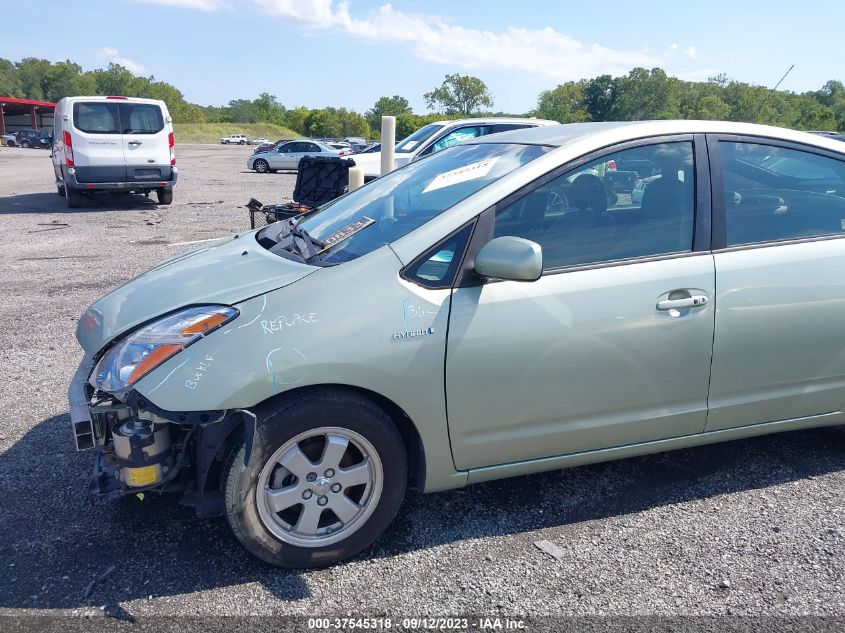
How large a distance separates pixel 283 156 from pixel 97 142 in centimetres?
1637

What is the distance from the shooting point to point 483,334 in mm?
2674

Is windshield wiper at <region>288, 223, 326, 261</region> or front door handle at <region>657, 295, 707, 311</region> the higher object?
windshield wiper at <region>288, 223, 326, 261</region>

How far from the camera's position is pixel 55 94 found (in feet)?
416

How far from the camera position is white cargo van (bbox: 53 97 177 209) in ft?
42.1

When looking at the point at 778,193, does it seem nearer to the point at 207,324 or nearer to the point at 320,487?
the point at 320,487

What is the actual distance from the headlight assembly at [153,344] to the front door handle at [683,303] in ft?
5.78

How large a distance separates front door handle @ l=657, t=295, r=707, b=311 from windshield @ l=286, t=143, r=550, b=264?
853 mm

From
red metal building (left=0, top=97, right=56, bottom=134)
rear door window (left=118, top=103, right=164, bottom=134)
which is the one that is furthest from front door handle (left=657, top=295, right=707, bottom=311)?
red metal building (left=0, top=97, right=56, bottom=134)

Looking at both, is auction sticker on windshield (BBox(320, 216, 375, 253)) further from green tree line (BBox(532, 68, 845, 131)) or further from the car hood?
green tree line (BBox(532, 68, 845, 131))

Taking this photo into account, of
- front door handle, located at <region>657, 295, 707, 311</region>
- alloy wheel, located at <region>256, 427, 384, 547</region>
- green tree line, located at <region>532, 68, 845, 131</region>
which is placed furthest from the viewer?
green tree line, located at <region>532, 68, 845, 131</region>

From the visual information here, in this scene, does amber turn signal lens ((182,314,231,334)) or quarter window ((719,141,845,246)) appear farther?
quarter window ((719,141,845,246))

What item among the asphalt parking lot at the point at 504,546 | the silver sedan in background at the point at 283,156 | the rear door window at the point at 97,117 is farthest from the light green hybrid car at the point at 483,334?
the silver sedan in background at the point at 283,156

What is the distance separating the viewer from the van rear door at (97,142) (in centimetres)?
1280

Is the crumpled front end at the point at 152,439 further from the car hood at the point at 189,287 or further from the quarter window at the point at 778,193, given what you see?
the quarter window at the point at 778,193
